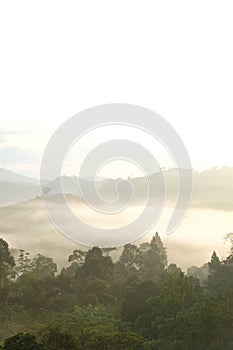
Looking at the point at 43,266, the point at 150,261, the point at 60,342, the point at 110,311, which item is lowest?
the point at 60,342

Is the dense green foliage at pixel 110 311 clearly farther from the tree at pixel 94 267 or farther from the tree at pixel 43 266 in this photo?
the tree at pixel 43 266

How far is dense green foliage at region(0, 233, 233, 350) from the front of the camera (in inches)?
1212

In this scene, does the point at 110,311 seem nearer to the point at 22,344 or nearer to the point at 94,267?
the point at 94,267

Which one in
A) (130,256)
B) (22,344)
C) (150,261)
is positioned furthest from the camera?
(130,256)

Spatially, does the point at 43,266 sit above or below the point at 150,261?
below

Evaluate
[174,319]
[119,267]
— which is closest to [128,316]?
[174,319]

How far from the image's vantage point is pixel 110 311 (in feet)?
153

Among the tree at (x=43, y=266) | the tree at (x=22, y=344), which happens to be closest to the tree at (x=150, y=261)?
the tree at (x=43, y=266)

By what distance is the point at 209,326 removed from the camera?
1288 inches

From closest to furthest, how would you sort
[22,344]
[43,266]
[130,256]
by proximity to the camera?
[22,344] → [43,266] → [130,256]

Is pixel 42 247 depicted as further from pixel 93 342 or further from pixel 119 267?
pixel 93 342

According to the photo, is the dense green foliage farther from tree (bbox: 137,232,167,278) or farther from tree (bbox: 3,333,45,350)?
tree (bbox: 137,232,167,278)

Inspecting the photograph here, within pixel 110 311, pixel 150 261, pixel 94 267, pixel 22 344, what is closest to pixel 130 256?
pixel 150 261

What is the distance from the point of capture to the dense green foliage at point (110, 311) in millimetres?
30797
